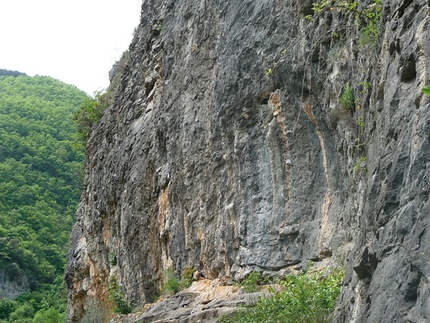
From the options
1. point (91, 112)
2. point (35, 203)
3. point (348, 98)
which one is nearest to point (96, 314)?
point (91, 112)

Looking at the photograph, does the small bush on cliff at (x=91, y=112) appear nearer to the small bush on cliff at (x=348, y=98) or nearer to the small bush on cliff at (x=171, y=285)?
the small bush on cliff at (x=171, y=285)

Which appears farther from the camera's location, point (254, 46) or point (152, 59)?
point (152, 59)

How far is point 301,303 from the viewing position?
6.07 m

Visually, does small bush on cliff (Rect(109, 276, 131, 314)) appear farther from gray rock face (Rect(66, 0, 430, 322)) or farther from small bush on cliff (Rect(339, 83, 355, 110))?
small bush on cliff (Rect(339, 83, 355, 110))

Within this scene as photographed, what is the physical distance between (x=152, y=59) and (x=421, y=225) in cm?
1174

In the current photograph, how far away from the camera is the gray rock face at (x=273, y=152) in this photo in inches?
156

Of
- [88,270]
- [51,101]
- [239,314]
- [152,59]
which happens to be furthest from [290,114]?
[51,101]

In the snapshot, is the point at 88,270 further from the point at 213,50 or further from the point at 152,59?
the point at 213,50

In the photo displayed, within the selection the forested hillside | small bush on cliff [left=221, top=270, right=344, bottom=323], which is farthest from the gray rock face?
the forested hillside

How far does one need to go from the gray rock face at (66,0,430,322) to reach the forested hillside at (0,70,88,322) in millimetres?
24837

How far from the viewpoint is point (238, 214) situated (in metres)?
9.25

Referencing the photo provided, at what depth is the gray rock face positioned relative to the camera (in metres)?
3.95

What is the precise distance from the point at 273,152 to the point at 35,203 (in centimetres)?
4079

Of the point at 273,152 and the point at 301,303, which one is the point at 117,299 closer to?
the point at 273,152
